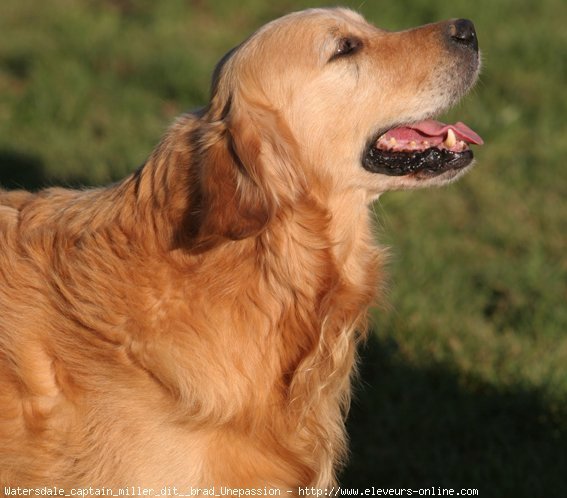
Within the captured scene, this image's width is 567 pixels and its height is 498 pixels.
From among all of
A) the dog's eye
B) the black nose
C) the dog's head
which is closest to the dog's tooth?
the dog's head

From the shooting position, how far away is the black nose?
3930 mm

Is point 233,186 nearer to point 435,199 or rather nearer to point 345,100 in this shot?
point 345,100

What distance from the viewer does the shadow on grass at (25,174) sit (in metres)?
6.43

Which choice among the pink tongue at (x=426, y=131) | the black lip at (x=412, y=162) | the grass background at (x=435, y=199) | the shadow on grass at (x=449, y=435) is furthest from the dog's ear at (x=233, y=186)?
the shadow on grass at (x=449, y=435)

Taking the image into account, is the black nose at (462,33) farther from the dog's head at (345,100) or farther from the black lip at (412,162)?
the black lip at (412,162)

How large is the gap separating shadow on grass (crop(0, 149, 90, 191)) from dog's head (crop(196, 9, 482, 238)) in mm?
2976

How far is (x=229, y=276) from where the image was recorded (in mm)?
3383

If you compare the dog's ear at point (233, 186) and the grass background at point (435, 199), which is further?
the grass background at point (435, 199)

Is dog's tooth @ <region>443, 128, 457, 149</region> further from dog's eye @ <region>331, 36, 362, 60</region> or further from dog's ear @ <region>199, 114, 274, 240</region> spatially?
dog's ear @ <region>199, 114, 274, 240</region>

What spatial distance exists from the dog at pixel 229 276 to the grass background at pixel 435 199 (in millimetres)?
831

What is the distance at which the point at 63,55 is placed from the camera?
8.40 metres

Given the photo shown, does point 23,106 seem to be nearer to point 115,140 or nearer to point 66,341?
point 115,140

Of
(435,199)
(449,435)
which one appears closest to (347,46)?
(449,435)

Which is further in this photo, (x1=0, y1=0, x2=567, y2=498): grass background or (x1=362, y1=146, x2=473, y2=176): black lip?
(x1=0, y1=0, x2=567, y2=498): grass background
